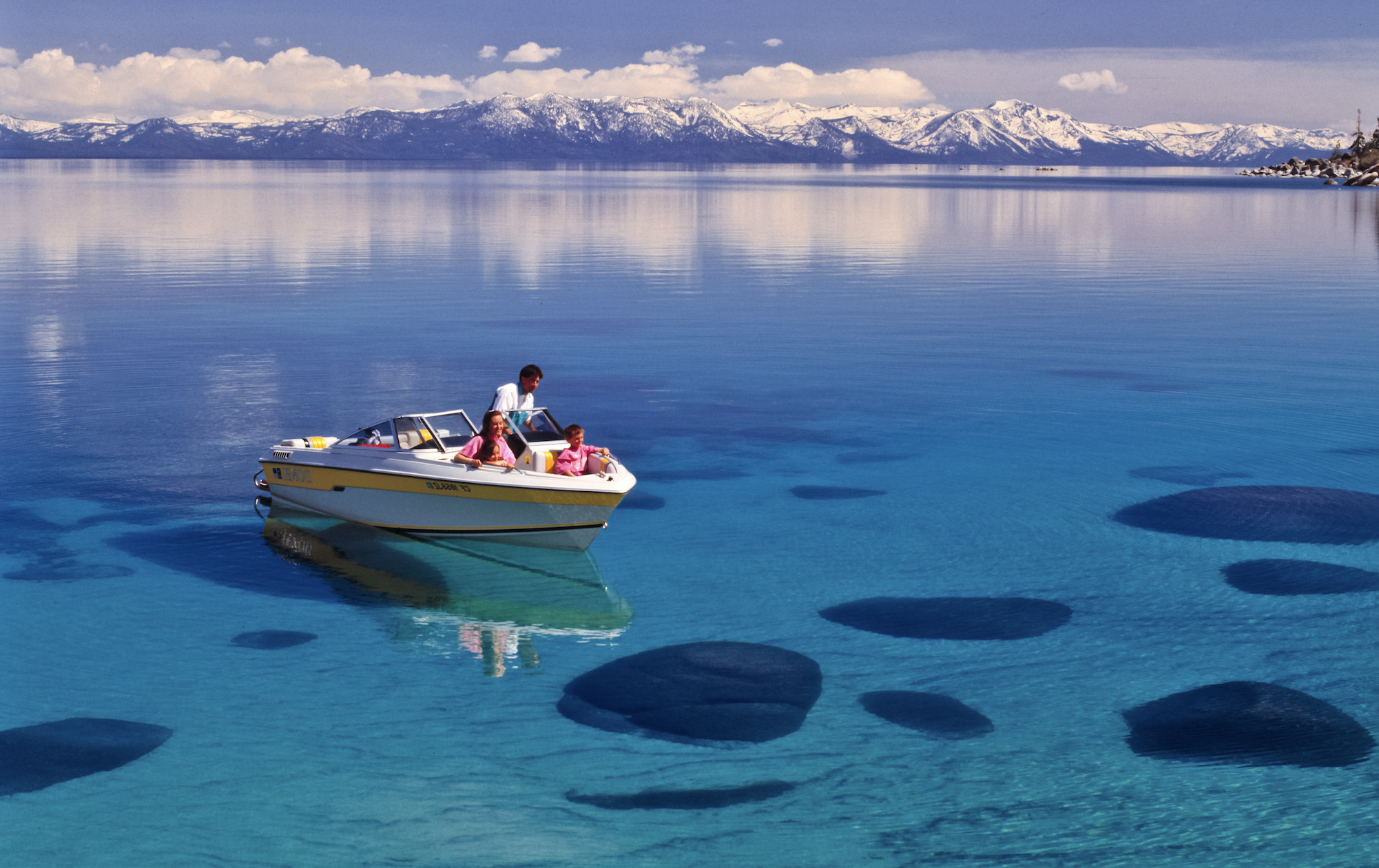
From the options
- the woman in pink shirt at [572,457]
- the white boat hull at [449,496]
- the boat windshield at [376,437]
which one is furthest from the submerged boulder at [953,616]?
the boat windshield at [376,437]

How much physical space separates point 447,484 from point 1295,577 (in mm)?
12974

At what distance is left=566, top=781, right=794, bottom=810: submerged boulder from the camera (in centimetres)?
1192

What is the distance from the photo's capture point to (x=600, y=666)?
1535 cm

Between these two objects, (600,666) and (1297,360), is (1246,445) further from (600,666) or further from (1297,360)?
(600,666)

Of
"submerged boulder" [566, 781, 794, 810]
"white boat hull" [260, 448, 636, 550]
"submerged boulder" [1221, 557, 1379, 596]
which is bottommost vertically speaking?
"submerged boulder" [566, 781, 794, 810]

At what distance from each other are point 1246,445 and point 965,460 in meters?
6.53

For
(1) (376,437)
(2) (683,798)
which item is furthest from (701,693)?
(1) (376,437)

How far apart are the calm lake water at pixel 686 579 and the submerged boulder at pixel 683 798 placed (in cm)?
12

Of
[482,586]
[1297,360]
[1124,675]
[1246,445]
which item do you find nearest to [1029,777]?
[1124,675]

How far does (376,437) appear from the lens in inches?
796

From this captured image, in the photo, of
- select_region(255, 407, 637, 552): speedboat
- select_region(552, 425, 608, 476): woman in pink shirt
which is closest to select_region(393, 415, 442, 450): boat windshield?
select_region(255, 407, 637, 552): speedboat

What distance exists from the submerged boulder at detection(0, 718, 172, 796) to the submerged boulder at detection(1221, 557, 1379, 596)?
14.8 meters

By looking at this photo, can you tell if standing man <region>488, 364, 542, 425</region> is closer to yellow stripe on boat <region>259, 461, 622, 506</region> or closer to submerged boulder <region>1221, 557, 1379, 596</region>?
yellow stripe on boat <region>259, 461, 622, 506</region>

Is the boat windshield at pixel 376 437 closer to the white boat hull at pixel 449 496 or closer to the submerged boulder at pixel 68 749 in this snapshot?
the white boat hull at pixel 449 496
